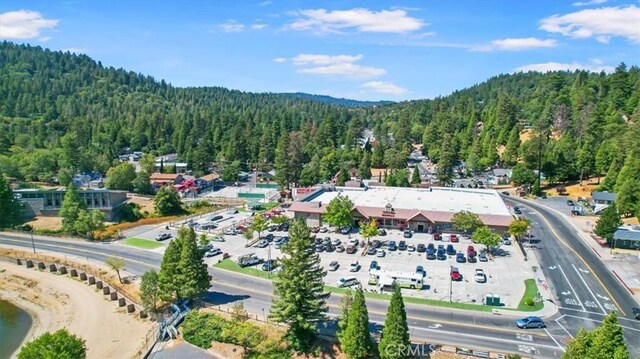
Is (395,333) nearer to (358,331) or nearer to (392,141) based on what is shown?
(358,331)

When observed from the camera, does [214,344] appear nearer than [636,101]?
Yes

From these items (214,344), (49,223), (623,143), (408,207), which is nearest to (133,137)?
(49,223)

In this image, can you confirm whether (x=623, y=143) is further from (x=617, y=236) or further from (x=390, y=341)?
(x=390, y=341)

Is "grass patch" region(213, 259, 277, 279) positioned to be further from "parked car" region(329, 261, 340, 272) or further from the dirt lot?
the dirt lot

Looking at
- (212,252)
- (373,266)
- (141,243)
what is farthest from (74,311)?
(373,266)

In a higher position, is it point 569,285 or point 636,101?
point 636,101

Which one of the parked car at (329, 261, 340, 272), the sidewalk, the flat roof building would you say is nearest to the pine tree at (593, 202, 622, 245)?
the sidewalk
